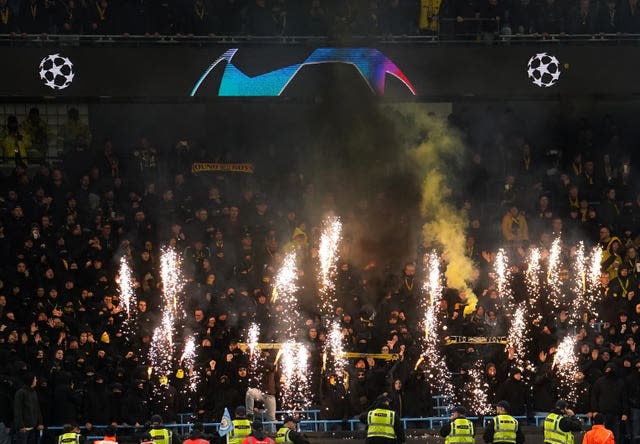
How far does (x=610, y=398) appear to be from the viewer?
20438 millimetres

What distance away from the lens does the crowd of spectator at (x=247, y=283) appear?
20688 millimetres

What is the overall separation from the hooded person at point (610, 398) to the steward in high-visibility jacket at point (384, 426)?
3.58m

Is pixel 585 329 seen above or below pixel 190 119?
below

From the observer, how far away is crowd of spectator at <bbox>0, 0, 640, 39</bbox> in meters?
26.8

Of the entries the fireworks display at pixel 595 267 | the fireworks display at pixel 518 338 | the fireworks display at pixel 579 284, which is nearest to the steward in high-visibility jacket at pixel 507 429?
the fireworks display at pixel 518 338

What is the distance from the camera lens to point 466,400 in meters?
21.2

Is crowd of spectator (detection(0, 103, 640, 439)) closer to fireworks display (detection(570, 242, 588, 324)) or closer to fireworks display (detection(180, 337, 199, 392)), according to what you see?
fireworks display (detection(180, 337, 199, 392))

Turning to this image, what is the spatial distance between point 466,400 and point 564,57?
29.5 ft

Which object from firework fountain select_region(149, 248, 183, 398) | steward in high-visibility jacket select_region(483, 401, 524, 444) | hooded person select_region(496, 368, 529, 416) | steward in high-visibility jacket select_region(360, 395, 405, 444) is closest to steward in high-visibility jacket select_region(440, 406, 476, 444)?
steward in high-visibility jacket select_region(483, 401, 524, 444)

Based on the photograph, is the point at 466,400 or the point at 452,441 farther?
the point at 466,400


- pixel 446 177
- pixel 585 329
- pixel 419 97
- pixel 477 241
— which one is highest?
pixel 419 97

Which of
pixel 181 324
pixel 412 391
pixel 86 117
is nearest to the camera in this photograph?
pixel 412 391

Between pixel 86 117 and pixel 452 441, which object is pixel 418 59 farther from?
pixel 452 441

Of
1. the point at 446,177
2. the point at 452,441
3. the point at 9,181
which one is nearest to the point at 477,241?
the point at 446,177
